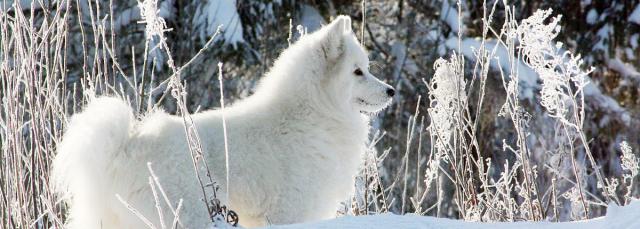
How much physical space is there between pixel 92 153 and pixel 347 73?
4.75 feet

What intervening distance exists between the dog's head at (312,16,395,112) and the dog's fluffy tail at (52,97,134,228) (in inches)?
45.3

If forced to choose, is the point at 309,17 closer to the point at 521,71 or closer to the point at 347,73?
the point at 521,71

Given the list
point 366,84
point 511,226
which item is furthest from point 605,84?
point 511,226

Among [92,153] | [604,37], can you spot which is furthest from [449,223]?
[604,37]

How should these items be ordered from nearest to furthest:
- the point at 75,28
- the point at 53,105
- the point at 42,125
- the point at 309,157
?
1. the point at 42,125
2. the point at 53,105
3. the point at 309,157
4. the point at 75,28

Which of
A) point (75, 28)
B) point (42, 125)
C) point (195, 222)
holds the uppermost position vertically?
point (75, 28)

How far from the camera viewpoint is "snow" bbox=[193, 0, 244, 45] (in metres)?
11.4

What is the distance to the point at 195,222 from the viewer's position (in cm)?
369

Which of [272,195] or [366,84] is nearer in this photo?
[272,195]

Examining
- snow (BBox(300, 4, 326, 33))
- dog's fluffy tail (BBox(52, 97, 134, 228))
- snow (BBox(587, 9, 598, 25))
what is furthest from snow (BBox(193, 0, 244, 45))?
dog's fluffy tail (BBox(52, 97, 134, 228))

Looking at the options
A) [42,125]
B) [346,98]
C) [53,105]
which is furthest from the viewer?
[346,98]

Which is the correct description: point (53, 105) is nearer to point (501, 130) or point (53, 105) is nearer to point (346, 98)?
point (346, 98)

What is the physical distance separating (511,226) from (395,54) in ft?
33.8

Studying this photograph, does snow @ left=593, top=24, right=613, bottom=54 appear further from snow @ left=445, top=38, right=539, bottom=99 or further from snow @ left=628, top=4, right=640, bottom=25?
snow @ left=445, top=38, right=539, bottom=99
